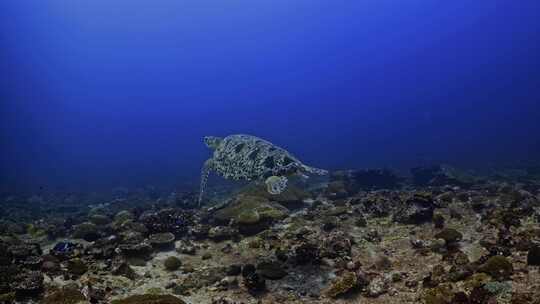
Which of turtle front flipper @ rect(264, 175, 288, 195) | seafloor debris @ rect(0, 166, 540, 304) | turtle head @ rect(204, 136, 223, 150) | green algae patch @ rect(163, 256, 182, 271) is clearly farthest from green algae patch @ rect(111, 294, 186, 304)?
turtle head @ rect(204, 136, 223, 150)

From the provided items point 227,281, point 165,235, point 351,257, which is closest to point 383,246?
point 351,257

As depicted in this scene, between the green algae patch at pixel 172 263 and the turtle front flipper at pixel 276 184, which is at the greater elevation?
the turtle front flipper at pixel 276 184

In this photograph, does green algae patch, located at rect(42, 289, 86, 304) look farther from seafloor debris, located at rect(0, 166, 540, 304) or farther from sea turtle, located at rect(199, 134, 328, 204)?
sea turtle, located at rect(199, 134, 328, 204)

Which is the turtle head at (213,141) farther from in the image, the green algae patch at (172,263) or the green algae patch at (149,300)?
the green algae patch at (149,300)

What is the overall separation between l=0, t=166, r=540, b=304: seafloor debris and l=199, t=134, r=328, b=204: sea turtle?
160cm

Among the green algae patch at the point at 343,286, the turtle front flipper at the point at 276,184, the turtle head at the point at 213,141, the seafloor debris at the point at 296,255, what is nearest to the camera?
the seafloor debris at the point at 296,255

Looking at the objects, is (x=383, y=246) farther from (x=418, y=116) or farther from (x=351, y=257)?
(x=418, y=116)

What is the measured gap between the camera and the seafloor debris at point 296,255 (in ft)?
23.9

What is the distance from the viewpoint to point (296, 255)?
9.42 metres

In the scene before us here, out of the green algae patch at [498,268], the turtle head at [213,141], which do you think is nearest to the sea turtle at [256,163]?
the turtle head at [213,141]

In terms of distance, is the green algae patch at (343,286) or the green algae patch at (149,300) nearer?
the green algae patch at (149,300)

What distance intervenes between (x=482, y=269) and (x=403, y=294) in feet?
4.95

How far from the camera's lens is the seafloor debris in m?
7.28

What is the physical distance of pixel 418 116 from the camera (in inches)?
6629
